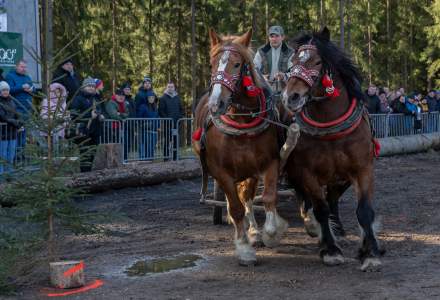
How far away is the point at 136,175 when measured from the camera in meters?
12.9

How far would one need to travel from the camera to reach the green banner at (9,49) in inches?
536

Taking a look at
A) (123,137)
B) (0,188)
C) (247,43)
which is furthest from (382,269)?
(123,137)

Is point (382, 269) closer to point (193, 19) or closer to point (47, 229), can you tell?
point (47, 229)

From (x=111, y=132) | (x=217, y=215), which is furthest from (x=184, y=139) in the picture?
(x=217, y=215)

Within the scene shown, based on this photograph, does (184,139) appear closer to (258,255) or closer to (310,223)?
(310,223)

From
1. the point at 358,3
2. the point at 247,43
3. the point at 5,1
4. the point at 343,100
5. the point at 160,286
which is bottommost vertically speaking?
the point at 160,286

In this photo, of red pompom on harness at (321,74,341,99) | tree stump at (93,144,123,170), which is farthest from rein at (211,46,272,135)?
tree stump at (93,144,123,170)

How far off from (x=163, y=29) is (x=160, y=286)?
1015 inches

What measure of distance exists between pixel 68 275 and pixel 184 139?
397 inches

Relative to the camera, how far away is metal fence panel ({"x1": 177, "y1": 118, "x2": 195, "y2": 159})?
1544 centimetres

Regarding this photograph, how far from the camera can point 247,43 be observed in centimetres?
698

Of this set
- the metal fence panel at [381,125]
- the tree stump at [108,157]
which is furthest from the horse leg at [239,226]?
the metal fence panel at [381,125]

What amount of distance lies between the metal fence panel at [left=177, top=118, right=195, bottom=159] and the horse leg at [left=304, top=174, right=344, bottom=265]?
27.7 feet

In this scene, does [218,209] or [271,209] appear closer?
[271,209]
